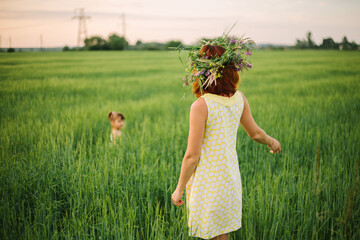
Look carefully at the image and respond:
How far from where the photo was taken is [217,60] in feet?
3.97

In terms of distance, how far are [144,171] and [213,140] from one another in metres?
1.20

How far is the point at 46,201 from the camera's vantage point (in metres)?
1.97

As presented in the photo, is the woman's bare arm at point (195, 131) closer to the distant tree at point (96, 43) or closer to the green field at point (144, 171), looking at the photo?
the green field at point (144, 171)

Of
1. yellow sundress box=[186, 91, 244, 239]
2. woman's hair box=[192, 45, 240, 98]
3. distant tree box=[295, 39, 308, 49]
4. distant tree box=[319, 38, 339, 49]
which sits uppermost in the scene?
distant tree box=[295, 39, 308, 49]

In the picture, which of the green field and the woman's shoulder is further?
A: the green field

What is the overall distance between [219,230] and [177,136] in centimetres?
209

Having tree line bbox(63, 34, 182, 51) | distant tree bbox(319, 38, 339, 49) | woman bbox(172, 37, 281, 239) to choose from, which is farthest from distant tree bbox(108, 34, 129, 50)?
woman bbox(172, 37, 281, 239)

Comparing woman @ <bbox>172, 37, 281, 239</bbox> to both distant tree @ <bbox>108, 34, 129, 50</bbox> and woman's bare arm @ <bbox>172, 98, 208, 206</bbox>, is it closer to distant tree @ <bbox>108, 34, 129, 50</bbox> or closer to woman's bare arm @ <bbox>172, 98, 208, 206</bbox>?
woman's bare arm @ <bbox>172, 98, 208, 206</bbox>

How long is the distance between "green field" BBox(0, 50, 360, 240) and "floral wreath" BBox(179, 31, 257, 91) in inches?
24.3

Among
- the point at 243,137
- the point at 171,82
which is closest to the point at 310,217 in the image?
the point at 243,137

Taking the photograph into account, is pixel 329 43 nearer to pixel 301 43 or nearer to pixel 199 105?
pixel 301 43

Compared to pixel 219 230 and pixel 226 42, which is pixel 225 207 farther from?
pixel 226 42

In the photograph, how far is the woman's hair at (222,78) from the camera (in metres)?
1.22

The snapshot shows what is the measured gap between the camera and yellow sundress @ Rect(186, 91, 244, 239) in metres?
1.27
